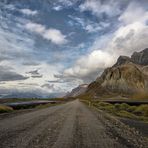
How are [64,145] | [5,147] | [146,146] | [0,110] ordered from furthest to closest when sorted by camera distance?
[0,110], [146,146], [64,145], [5,147]

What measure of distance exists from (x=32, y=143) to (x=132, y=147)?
196 inches

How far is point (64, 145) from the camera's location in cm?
1330

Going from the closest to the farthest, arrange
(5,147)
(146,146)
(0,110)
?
1. (5,147)
2. (146,146)
3. (0,110)

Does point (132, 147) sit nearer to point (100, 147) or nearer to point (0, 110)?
point (100, 147)

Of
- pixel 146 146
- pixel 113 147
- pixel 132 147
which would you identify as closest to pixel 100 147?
pixel 113 147

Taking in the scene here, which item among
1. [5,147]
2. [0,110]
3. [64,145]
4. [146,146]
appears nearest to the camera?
[5,147]

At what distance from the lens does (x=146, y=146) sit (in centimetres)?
1416

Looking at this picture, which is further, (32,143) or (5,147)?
(32,143)

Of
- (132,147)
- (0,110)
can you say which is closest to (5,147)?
(132,147)

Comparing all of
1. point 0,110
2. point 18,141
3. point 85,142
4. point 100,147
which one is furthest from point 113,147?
point 0,110

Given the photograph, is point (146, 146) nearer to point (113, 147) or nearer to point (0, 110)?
point (113, 147)

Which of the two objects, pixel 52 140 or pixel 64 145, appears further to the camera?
pixel 52 140

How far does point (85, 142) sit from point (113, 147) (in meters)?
1.85

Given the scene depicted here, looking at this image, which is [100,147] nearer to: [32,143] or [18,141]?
[32,143]
